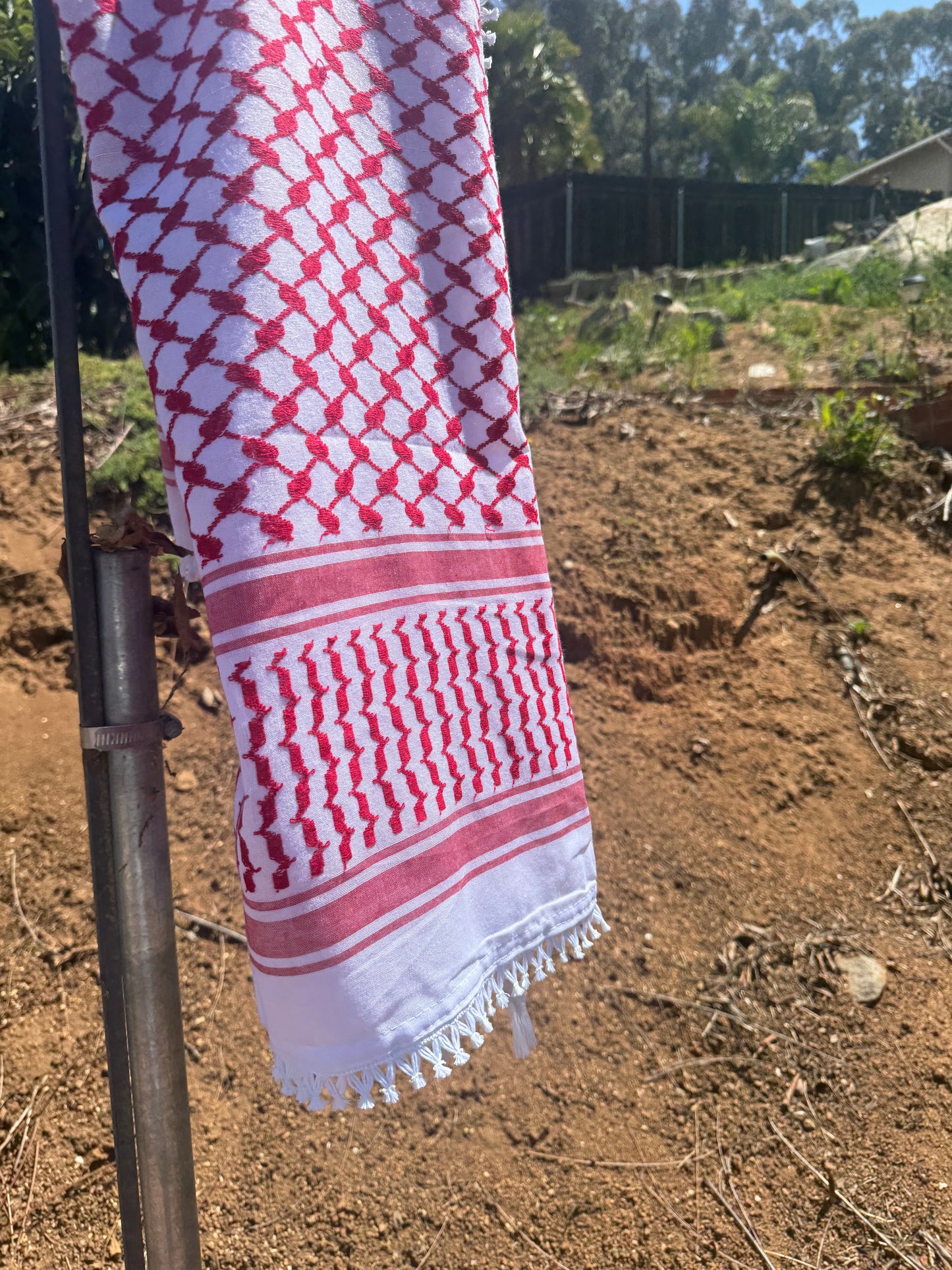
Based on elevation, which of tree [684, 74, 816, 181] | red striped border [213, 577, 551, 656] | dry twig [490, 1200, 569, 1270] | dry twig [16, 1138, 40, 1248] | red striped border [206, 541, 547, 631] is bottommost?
dry twig [490, 1200, 569, 1270]

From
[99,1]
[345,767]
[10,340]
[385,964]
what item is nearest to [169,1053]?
[385,964]

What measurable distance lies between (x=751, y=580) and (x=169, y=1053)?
8.40 ft

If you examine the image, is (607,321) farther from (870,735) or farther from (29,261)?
(870,735)

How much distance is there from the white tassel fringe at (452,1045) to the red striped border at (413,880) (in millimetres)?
130

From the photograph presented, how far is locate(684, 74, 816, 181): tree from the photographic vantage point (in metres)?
22.4

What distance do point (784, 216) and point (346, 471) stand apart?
1539 cm

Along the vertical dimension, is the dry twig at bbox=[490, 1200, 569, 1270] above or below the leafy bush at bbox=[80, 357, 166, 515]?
below

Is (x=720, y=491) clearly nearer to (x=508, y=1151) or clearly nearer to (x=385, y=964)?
(x=508, y=1151)

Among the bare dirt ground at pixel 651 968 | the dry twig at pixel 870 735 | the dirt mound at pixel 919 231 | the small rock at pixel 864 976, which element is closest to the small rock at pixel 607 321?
the dirt mound at pixel 919 231

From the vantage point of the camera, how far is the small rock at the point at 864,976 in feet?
6.61

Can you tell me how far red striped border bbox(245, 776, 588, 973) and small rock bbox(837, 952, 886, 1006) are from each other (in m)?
1.34

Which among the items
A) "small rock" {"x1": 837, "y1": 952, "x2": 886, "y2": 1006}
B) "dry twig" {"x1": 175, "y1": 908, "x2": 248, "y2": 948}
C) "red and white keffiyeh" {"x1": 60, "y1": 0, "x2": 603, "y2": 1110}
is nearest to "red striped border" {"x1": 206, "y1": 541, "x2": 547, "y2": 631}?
"red and white keffiyeh" {"x1": 60, "y1": 0, "x2": 603, "y2": 1110}

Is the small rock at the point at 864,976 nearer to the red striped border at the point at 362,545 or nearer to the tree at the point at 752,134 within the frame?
the red striped border at the point at 362,545

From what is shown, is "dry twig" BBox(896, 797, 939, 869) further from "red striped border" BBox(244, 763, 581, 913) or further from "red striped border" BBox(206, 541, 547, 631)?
"red striped border" BBox(206, 541, 547, 631)
